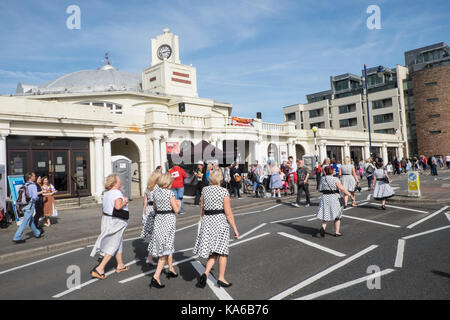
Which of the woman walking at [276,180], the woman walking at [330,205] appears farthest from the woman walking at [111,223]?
the woman walking at [276,180]

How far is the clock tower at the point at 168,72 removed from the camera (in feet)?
93.0

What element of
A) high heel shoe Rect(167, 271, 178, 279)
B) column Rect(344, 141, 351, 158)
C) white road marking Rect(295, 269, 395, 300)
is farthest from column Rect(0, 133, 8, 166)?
column Rect(344, 141, 351, 158)

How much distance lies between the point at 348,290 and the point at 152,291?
266 cm

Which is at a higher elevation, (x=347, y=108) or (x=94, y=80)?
(x=347, y=108)

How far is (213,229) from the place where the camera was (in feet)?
15.4

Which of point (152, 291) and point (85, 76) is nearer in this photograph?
point (152, 291)

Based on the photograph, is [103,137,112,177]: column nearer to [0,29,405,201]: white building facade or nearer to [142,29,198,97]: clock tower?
[0,29,405,201]: white building facade

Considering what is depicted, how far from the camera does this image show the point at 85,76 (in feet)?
107

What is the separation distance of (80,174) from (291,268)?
14.4m

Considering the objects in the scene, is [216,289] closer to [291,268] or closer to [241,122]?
[291,268]

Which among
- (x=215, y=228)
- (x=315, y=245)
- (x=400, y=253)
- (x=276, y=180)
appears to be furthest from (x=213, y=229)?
(x=276, y=180)

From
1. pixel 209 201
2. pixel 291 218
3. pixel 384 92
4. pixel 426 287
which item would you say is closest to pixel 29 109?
pixel 291 218
